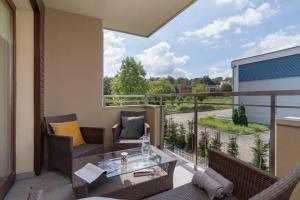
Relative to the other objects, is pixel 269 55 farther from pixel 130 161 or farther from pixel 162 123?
pixel 130 161

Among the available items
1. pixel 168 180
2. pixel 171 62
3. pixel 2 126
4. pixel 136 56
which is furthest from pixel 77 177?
pixel 171 62

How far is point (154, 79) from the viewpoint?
9164 mm

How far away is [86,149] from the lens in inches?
98.6

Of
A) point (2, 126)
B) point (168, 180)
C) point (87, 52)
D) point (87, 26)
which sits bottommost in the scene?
point (168, 180)

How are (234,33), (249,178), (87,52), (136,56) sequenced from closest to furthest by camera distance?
(249,178) < (87,52) < (136,56) < (234,33)

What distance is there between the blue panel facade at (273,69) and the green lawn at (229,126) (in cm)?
676

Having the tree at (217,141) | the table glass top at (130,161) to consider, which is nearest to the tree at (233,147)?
the tree at (217,141)

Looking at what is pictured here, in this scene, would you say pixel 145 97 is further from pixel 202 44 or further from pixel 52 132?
pixel 202 44

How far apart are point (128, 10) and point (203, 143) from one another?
8.14ft

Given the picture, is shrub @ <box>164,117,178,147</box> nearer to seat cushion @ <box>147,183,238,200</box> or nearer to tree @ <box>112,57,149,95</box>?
seat cushion @ <box>147,183,238,200</box>

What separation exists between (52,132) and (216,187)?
7.65ft

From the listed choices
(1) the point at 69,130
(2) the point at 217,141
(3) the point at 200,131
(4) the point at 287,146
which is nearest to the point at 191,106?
(3) the point at 200,131

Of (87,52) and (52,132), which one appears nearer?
(52,132)

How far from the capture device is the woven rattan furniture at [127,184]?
1.51 metres
